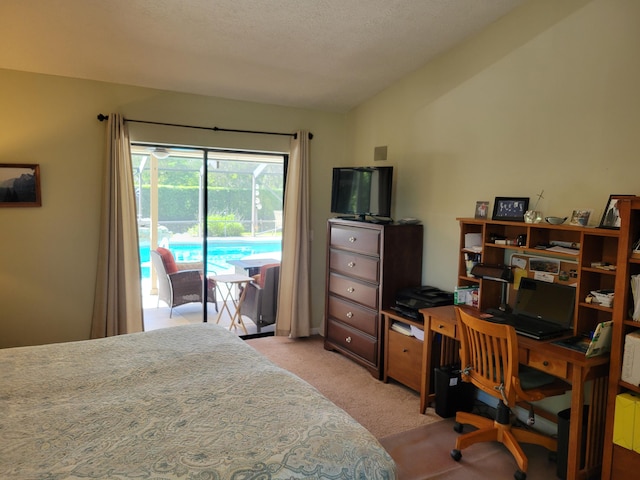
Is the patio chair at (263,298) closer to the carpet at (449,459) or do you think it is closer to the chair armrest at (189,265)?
the chair armrest at (189,265)

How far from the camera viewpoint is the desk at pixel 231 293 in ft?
15.9

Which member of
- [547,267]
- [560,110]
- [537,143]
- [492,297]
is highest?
[560,110]

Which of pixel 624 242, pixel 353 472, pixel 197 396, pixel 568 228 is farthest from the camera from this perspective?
pixel 568 228

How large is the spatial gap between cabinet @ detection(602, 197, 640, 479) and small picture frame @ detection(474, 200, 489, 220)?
114cm

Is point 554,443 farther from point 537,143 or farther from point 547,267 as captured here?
point 537,143

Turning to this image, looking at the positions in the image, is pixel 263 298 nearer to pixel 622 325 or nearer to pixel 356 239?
pixel 356 239

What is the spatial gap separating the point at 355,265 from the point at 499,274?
4.64ft

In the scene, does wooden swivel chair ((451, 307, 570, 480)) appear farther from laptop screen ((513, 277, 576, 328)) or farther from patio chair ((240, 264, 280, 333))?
patio chair ((240, 264, 280, 333))

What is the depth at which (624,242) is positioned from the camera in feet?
7.42

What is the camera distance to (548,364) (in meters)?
2.50

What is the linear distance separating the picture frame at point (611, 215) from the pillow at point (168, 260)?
376 cm

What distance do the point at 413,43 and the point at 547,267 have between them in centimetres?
205

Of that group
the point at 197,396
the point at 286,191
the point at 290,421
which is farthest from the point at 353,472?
the point at 286,191

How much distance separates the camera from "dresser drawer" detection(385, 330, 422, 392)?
3.54 meters
